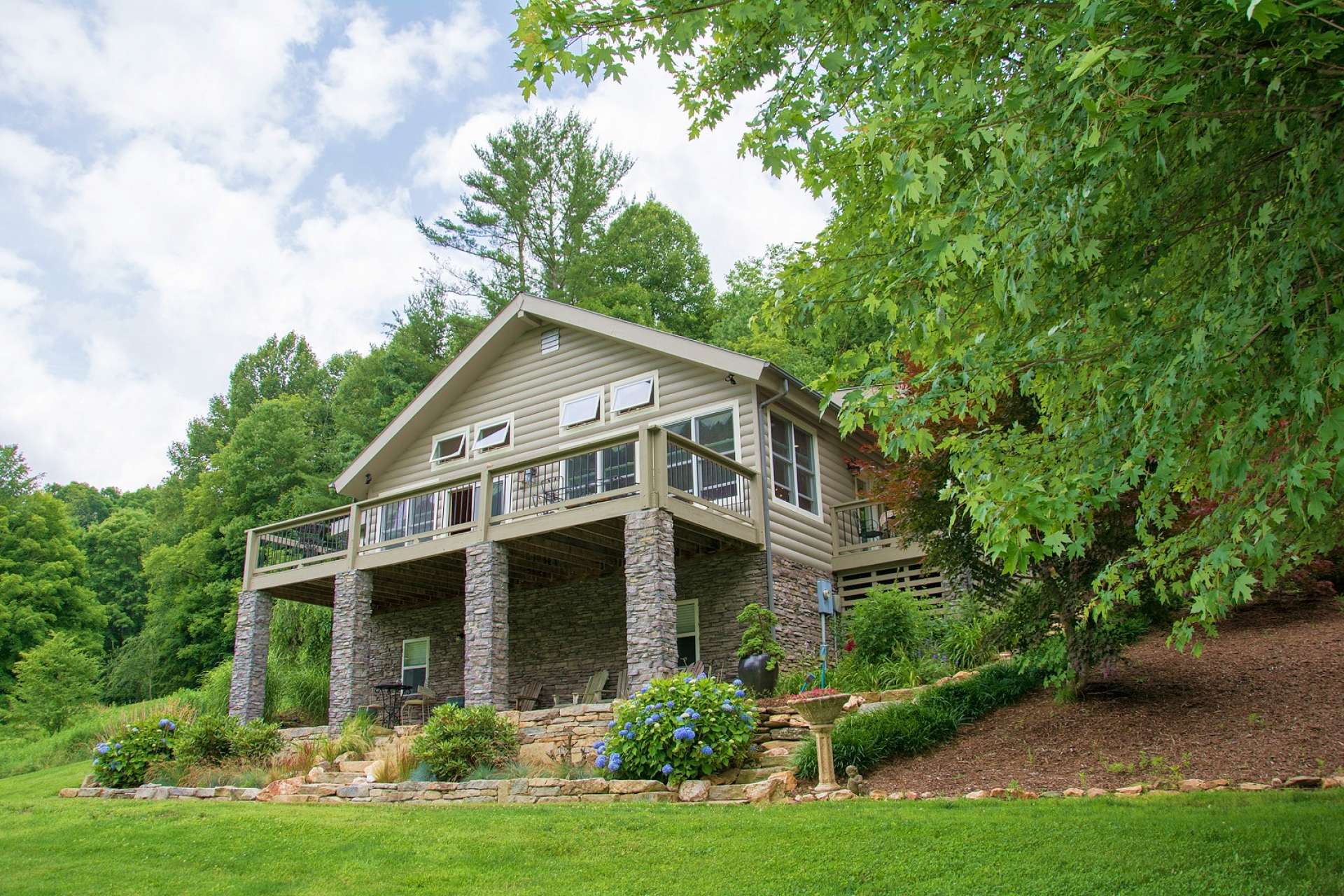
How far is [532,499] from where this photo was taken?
16.3 meters

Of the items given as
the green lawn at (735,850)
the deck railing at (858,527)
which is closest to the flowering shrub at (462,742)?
the green lawn at (735,850)

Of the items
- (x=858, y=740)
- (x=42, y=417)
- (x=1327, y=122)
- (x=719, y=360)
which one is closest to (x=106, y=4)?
(x=719, y=360)

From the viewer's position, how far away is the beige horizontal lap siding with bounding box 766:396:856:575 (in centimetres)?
1555

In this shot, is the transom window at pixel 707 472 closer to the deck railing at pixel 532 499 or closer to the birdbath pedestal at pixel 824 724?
the deck railing at pixel 532 499

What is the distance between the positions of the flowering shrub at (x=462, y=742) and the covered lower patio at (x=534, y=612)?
1699 millimetres

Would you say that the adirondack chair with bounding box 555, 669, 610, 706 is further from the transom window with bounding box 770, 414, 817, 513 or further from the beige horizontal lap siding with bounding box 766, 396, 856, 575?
the transom window with bounding box 770, 414, 817, 513

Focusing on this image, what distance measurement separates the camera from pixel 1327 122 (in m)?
4.38

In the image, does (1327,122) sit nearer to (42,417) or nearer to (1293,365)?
(1293,365)

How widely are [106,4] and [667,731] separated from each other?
10.7 metres

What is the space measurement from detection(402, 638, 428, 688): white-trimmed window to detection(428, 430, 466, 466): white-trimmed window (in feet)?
11.2

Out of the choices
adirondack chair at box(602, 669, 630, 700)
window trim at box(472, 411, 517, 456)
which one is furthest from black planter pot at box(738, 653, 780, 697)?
window trim at box(472, 411, 517, 456)

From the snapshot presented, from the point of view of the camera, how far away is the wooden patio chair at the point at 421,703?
50.6 ft

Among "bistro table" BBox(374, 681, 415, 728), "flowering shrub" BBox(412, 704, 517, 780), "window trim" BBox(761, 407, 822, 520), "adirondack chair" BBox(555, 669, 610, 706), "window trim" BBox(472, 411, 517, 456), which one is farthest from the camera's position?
"window trim" BBox(472, 411, 517, 456)

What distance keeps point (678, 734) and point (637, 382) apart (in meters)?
8.57
